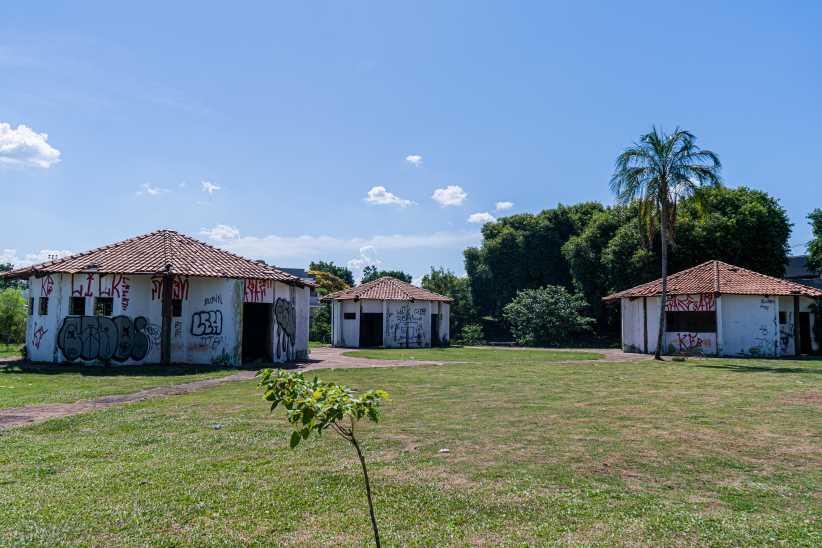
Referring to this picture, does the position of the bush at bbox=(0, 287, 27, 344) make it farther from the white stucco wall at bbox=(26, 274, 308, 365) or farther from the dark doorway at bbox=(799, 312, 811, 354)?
the dark doorway at bbox=(799, 312, 811, 354)

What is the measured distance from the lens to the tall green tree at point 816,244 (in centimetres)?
3409

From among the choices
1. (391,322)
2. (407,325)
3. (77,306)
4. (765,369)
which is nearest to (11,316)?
(77,306)

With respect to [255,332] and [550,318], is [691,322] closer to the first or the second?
[550,318]

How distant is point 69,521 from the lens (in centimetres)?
456

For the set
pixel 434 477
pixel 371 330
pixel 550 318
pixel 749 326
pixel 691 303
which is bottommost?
pixel 434 477

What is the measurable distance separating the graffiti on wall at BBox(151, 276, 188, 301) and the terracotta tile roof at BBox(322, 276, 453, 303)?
54.5 ft

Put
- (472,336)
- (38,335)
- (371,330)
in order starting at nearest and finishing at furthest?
(38,335) < (371,330) < (472,336)

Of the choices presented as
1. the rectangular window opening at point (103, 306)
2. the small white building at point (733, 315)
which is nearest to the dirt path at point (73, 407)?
the rectangular window opening at point (103, 306)

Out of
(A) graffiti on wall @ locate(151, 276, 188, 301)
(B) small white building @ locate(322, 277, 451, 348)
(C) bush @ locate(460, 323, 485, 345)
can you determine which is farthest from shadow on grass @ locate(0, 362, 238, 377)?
(C) bush @ locate(460, 323, 485, 345)

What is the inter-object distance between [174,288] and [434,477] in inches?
652

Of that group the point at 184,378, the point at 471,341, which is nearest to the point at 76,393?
the point at 184,378

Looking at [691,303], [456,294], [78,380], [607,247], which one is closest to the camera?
[78,380]

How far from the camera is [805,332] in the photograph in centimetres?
2933

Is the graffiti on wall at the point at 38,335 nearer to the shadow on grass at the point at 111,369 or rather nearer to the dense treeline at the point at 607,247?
the shadow on grass at the point at 111,369
